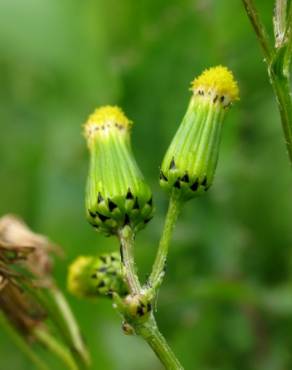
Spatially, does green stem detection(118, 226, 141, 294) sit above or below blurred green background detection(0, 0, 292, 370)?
below

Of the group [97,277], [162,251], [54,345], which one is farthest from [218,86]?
[54,345]

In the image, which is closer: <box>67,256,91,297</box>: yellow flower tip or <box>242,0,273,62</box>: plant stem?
<box>242,0,273,62</box>: plant stem

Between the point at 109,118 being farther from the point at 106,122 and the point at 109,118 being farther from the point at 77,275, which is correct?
the point at 77,275

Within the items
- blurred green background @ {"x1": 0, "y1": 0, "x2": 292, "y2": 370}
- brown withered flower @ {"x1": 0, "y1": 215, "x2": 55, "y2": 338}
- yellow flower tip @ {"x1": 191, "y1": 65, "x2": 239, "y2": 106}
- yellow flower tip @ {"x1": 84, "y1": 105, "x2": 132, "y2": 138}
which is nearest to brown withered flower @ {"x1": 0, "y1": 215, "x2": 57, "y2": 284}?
brown withered flower @ {"x1": 0, "y1": 215, "x2": 55, "y2": 338}

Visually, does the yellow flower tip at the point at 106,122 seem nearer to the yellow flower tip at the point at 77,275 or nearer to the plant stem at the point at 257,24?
the yellow flower tip at the point at 77,275

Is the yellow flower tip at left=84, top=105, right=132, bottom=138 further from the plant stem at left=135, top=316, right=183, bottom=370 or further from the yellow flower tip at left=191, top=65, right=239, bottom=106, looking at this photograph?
the plant stem at left=135, top=316, right=183, bottom=370
